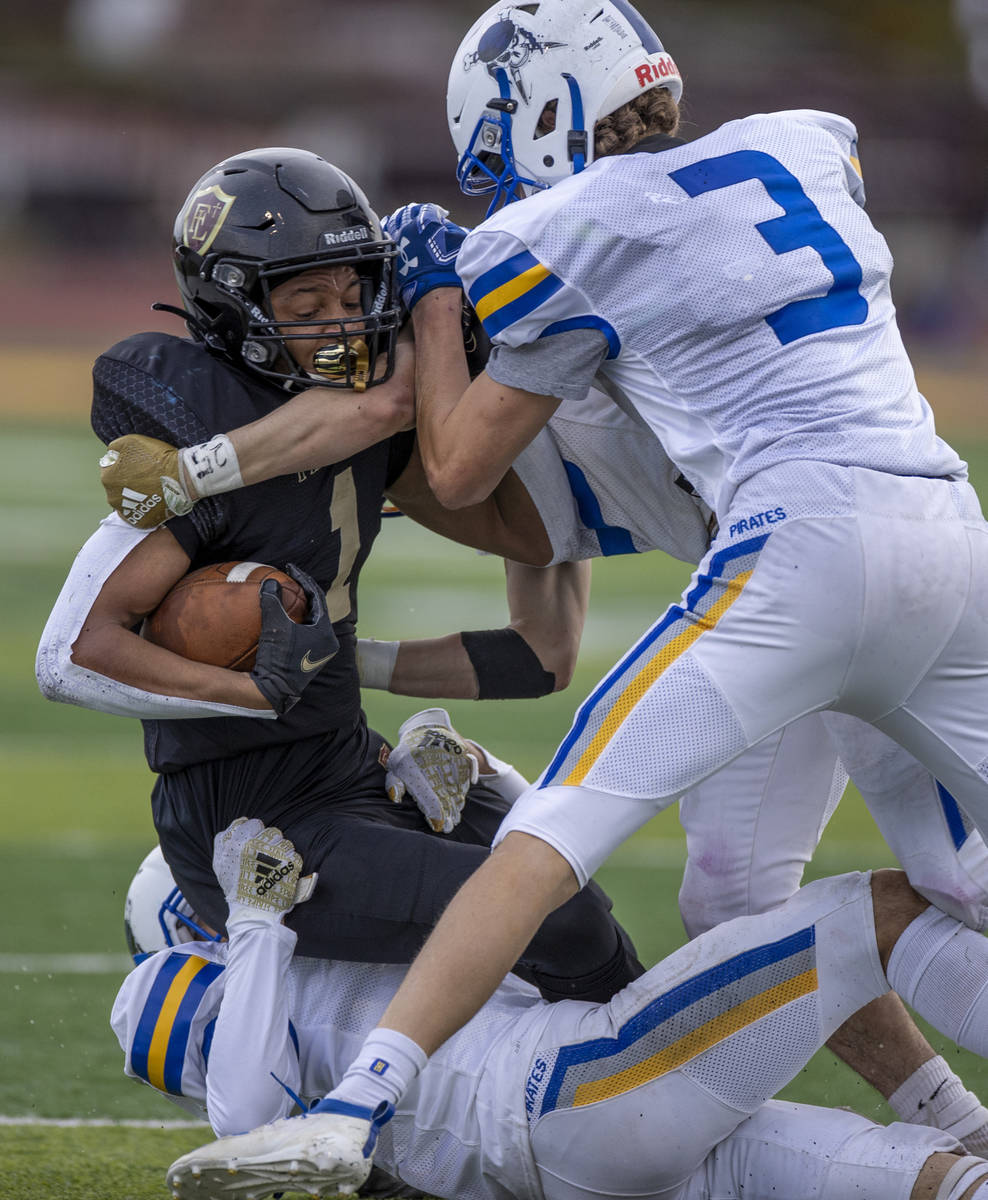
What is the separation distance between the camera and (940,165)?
30.5 m

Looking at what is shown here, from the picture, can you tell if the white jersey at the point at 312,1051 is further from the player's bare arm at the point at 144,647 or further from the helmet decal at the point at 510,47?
the helmet decal at the point at 510,47

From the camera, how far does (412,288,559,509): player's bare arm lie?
9.27 ft

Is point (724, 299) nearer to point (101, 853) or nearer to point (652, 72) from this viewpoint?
point (652, 72)

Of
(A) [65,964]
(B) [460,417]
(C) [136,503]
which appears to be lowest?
(A) [65,964]

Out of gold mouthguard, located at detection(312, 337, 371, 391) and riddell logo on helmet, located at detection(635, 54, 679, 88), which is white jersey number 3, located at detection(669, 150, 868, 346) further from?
gold mouthguard, located at detection(312, 337, 371, 391)

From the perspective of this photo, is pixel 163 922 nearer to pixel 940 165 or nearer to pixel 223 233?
pixel 223 233

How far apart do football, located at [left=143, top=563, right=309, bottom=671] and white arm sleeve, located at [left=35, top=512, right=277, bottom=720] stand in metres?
0.09

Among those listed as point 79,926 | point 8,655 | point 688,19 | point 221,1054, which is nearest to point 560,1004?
point 221,1054

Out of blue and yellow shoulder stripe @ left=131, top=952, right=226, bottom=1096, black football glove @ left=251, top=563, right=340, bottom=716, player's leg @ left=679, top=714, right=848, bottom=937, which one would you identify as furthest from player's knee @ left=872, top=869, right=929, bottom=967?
blue and yellow shoulder stripe @ left=131, top=952, right=226, bottom=1096

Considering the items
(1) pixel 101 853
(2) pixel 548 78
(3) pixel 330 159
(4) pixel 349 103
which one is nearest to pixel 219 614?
(2) pixel 548 78

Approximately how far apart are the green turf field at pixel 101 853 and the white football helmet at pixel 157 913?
0.41 meters

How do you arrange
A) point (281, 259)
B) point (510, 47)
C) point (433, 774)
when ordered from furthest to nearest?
1. point (433, 774)
2. point (510, 47)
3. point (281, 259)

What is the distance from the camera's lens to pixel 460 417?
9.39 ft

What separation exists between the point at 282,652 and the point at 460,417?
19.7 inches
